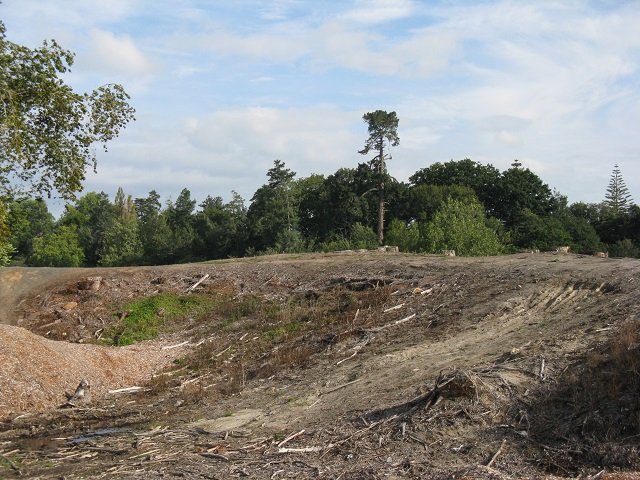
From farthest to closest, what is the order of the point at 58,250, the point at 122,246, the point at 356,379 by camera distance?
the point at 58,250
the point at 122,246
the point at 356,379

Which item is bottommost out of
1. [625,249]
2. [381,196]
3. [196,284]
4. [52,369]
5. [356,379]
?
[356,379]

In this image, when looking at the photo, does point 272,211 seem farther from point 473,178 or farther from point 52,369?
point 52,369

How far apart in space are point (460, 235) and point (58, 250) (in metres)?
47.9

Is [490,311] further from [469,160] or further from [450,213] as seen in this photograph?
[469,160]

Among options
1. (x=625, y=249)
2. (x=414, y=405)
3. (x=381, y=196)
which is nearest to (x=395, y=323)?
(x=414, y=405)

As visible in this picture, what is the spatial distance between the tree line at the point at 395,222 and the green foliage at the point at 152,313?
2119 centimetres

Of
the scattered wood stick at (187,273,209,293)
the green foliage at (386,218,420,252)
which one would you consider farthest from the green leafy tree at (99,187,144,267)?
the scattered wood stick at (187,273,209,293)

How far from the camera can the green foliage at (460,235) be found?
41562 millimetres

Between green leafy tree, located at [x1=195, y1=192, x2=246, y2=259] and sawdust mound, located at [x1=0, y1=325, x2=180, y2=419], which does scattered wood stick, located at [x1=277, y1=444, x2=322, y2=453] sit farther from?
green leafy tree, located at [x1=195, y1=192, x2=246, y2=259]

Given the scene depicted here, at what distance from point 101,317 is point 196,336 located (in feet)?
12.7

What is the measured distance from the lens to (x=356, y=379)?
41.1 ft

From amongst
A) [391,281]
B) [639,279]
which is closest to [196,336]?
[391,281]

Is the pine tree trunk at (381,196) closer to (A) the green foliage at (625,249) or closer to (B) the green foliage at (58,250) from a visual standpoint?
(A) the green foliage at (625,249)

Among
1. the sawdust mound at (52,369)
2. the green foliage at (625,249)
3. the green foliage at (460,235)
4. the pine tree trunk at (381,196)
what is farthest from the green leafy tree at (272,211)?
the sawdust mound at (52,369)
